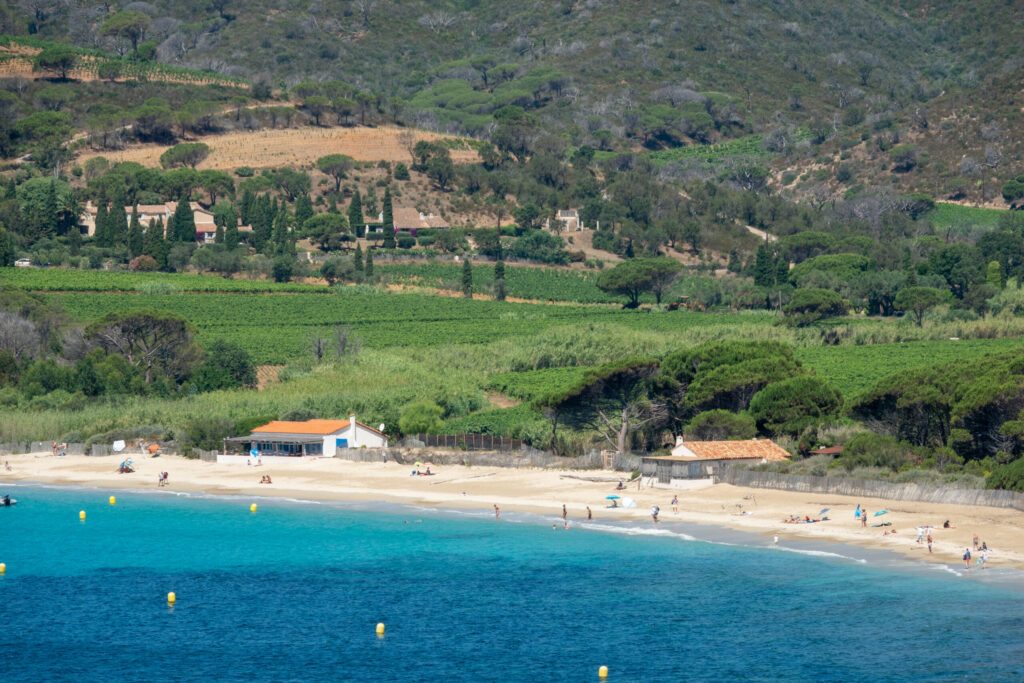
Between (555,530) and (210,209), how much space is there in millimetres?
120864

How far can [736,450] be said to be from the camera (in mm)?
74875

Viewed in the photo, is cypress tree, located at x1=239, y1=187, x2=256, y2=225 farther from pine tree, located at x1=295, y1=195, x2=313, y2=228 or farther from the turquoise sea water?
the turquoise sea water

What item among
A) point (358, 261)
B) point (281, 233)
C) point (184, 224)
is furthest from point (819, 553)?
point (184, 224)

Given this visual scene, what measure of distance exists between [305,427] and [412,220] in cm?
9215

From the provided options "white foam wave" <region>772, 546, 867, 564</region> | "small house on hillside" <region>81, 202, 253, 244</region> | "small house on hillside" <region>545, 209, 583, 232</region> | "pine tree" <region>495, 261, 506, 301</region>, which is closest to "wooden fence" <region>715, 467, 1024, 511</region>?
"white foam wave" <region>772, 546, 867, 564</region>

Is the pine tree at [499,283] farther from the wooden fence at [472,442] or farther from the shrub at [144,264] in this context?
the wooden fence at [472,442]

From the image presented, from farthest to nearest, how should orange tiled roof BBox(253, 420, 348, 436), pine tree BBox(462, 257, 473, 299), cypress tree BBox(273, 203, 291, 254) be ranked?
cypress tree BBox(273, 203, 291, 254) → pine tree BBox(462, 257, 473, 299) → orange tiled roof BBox(253, 420, 348, 436)

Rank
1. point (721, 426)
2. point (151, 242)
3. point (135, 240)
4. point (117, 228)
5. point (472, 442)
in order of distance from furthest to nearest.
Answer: point (117, 228), point (135, 240), point (151, 242), point (472, 442), point (721, 426)

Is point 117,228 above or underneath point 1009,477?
above

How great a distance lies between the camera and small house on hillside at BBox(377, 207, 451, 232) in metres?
179

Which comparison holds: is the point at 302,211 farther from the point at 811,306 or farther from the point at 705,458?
the point at 705,458

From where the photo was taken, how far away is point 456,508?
237ft

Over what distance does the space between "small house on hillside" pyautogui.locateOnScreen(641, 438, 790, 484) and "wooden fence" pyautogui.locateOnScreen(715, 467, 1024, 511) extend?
82 centimetres

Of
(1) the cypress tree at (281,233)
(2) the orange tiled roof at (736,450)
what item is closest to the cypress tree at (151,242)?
(1) the cypress tree at (281,233)
